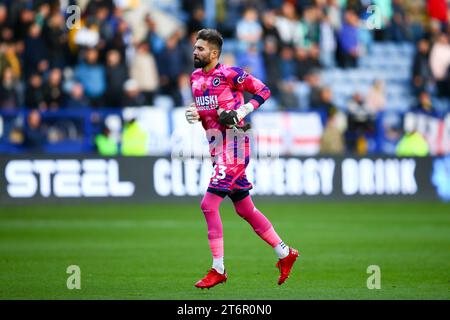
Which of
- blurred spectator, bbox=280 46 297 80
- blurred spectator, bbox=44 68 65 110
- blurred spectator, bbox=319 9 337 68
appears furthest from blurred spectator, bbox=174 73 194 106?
blurred spectator, bbox=319 9 337 68

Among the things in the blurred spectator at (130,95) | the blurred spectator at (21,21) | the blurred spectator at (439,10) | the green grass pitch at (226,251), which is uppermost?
the blurred spectator at (439,10)

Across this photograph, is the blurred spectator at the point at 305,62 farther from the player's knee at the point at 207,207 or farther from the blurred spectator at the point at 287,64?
the player's knee at the point at 207,207

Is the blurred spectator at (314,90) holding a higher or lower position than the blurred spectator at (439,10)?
lower

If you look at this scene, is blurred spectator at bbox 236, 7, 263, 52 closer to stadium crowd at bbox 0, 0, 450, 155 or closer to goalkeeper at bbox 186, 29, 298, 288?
stadium crowd at bbox 0, 0, 450, 155

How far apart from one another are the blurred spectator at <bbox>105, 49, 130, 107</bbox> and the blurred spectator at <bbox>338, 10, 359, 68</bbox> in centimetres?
612

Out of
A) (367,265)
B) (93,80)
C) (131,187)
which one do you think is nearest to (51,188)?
(131,187)

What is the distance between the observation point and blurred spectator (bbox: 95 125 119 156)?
2342 cm

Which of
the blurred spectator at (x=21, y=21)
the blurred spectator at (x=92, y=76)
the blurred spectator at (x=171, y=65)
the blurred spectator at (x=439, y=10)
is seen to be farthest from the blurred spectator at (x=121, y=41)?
the blurred spectator at (x=439, y=10)

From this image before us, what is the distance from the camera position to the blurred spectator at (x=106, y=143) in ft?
76.8

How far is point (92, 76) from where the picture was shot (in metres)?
24.7

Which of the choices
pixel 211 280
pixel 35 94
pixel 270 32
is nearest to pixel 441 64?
pixel 270 32

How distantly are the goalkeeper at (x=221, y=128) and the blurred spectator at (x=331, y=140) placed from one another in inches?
497

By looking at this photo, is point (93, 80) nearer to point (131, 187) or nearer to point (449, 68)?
point (131, 187)

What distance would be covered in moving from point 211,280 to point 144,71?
14541 mm
